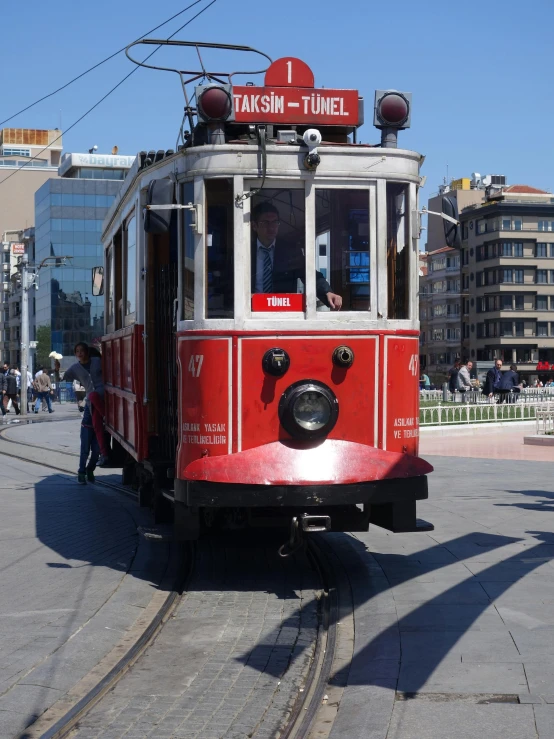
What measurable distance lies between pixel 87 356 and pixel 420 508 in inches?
186

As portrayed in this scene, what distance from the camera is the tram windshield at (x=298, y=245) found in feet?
26.7

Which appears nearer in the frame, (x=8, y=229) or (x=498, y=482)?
(x=498, y=482)

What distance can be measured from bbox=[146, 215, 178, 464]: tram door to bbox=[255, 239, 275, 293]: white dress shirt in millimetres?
1289

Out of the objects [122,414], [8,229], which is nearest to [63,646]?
[122,414]

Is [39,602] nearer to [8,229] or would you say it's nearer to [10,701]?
[10,701]

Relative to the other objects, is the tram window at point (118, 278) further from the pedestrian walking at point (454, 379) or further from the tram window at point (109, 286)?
the pedestrian walking at point (454, 379)

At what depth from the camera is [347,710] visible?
5477 mm

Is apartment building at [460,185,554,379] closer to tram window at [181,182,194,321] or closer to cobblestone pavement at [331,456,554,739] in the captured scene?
cobblestone pavement at [331,456,554,739]

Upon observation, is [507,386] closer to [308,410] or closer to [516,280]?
[308,410]

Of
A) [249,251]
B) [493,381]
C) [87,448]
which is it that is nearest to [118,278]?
[87,448]

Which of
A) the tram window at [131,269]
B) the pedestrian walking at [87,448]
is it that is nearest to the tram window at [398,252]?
the tram window at [131,269]

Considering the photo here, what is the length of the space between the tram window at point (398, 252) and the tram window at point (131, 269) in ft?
8.61

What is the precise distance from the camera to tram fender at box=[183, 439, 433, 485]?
25.5 ft

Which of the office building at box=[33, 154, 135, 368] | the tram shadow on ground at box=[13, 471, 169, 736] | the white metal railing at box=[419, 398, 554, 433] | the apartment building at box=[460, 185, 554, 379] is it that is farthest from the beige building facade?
the tram shadow on ground at box=[13, 471, 169, 736]
